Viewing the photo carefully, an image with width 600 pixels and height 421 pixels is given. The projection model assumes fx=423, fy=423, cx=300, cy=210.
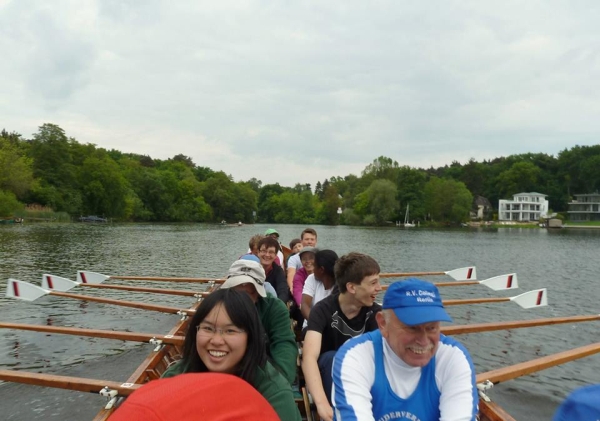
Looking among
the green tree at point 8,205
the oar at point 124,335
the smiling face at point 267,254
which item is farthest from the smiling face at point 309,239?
the green tree at point 8,205

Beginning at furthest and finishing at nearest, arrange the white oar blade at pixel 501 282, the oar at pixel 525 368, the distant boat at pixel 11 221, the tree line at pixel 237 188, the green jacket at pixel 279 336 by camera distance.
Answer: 1. the tree line at pixel 237 188
2. the distant boat at pixel 11 221
3. the white oar blade at pixel 501 282
4. the oar at pixel 525 368
5. the green jacket at pixel 279 336

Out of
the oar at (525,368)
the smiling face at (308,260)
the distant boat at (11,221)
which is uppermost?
the smiling face at (308,260)

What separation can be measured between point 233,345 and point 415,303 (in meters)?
0.88

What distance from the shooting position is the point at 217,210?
84000mm

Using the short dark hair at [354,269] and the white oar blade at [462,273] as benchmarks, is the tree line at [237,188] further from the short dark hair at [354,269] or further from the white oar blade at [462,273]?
the short dark hair at [354,269]

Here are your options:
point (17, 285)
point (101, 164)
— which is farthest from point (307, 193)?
point (17, 285)

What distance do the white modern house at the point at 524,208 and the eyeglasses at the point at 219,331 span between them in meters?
89.5

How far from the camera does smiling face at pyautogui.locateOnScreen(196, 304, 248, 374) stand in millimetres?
2000

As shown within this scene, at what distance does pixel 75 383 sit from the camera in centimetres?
343

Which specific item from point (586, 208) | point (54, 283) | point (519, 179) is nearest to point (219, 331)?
point (54, 283)

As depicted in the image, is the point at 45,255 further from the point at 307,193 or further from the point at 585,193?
the point at 585,193

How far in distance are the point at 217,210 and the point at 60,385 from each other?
3220 inches

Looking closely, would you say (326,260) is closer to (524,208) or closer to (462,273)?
(462,273)

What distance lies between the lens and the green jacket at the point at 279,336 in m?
3.03
